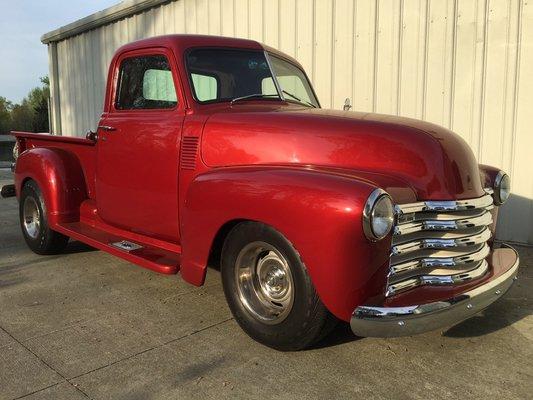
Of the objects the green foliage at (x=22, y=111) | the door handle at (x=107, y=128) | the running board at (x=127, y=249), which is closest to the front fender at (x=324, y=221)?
the running board at (x=127, y=249)

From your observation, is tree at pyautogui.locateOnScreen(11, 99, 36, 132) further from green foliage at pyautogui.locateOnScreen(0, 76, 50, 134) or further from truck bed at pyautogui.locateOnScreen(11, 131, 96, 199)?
truck bed at pyautogui.locateOnScreen(11, 131, 96, 199)

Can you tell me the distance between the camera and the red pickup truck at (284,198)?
8.67ft

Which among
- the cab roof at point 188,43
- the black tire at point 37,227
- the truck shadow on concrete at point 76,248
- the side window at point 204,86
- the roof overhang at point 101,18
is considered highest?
the roof overhang at point 101,18

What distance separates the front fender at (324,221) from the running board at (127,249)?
851mm

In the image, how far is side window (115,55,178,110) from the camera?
4.09 m

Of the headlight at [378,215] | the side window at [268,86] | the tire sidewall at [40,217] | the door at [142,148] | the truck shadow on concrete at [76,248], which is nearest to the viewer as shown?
the headlight at [378,215]

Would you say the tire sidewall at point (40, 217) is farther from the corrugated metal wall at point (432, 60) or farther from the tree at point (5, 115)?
the tree at point (5, 115)

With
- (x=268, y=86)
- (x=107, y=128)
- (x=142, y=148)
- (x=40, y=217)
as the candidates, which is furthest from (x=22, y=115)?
(x=268, y=86)

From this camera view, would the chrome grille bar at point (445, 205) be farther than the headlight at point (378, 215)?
Yes

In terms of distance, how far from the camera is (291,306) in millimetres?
2932

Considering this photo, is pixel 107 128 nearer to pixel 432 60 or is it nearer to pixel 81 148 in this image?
pixel 81 148

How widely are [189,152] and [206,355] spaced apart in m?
1.43

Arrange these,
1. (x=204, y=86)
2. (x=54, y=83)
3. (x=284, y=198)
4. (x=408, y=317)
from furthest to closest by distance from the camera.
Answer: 1. (x=54, y=83)
2. (x=204, y=86)
3. (x=284, y=198)
4. (x=408, y=317)

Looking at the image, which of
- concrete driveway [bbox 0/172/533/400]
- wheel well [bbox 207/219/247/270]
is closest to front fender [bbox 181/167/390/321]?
wheel well [bbox 207/219/247/270]
